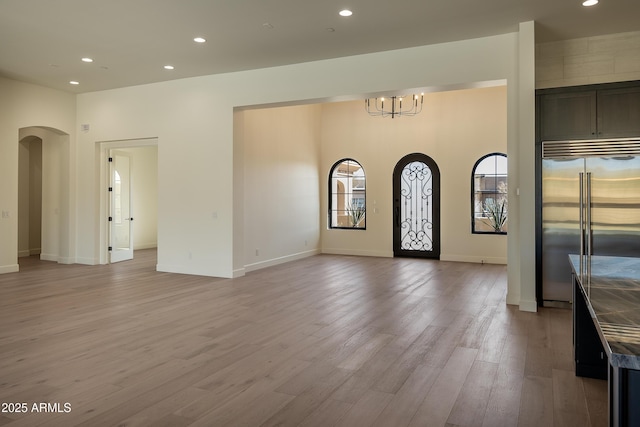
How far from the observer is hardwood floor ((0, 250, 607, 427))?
263 centimetres

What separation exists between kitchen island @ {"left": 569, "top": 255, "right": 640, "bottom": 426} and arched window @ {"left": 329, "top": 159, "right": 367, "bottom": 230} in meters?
7.50

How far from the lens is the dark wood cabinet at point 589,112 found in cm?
524

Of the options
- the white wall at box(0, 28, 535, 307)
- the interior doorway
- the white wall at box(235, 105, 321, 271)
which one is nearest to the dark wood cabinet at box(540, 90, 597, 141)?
the white wall at box(0, 28, 535, 307)

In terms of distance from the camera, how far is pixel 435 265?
29.0 feet

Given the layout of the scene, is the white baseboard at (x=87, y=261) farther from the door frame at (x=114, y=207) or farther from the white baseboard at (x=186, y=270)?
the white baseboard at (x=186, y=270)

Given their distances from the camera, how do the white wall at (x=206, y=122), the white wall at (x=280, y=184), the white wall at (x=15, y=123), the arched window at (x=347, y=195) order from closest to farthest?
1. the white wall at (x=206, y=122)
2. the white wall at (x=15, y=123)
3. the white wall at (x=280, y=184)
4. the arched window at (x=347, y=195)

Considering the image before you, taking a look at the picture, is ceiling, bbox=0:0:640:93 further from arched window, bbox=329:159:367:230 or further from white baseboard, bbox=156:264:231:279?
arched window, bbox=329:159:367:230

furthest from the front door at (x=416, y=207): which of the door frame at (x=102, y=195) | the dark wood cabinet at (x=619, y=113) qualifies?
the door frame at (x=102, y=195)

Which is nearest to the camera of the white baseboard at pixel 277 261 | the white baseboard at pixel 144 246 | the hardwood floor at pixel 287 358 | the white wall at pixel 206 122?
the hardwood floor at pixel 287 358

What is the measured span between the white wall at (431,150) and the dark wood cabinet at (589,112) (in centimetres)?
371

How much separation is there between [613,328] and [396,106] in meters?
9.12

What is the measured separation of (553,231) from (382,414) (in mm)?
3840

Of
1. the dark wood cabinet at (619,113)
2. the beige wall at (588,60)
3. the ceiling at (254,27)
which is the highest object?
the ceiling at (254,27)

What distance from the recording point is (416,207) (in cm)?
1002
